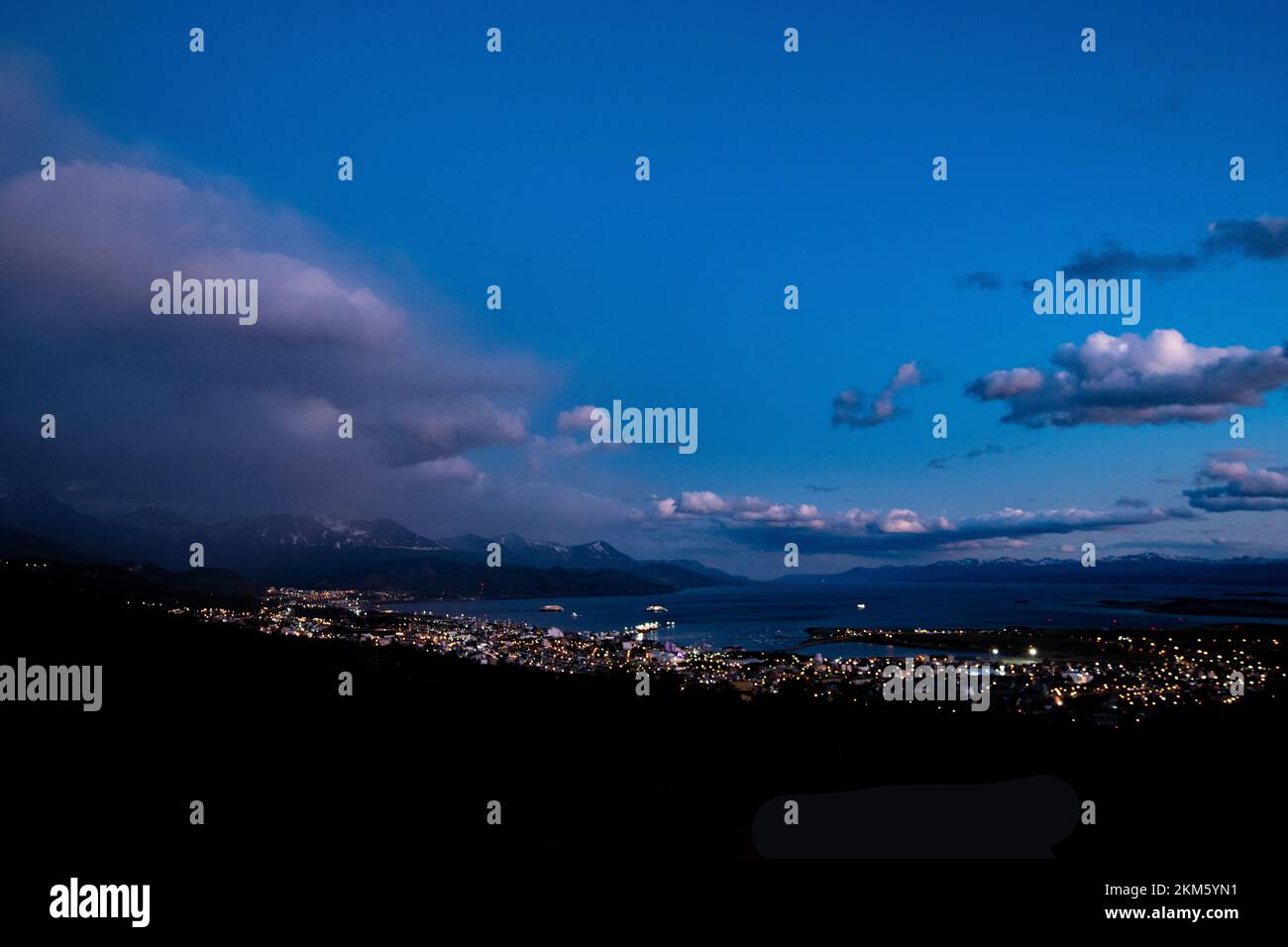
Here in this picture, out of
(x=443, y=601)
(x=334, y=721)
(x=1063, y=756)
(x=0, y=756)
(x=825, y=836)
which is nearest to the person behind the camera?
(x=825, y=836)

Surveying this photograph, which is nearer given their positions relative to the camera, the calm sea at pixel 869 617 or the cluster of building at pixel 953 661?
the cluster of building at pixel 953 661

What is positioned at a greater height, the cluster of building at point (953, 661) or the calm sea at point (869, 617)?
the cluster of building at point (953, 661)

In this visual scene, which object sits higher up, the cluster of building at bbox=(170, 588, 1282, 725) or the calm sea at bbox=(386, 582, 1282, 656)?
the cluster of building at bbox=(170, 588, 1282, 725)

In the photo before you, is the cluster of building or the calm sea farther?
the calm sea

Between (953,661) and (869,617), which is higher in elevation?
(953,661)

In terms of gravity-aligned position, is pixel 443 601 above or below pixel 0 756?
below

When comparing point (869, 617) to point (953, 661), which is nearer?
point (953, 661)
